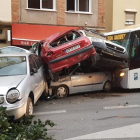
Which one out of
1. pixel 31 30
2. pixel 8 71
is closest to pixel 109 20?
pixel 31 30

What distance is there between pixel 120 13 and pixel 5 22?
382 inches

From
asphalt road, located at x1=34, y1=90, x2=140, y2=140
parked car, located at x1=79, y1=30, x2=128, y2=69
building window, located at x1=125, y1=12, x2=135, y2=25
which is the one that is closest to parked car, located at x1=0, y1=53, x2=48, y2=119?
asphalt road, located at x1=34, y1=90, x2=140, y2=140

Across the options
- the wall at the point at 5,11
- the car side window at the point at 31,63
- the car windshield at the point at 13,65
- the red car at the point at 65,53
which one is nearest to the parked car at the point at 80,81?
the red car at the point at 65,53

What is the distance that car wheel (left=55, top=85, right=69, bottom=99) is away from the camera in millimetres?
8867

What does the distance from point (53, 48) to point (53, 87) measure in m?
1.63

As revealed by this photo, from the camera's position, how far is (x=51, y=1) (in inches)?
678

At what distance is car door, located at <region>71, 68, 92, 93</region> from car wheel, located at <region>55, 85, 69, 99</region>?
301 millimetres

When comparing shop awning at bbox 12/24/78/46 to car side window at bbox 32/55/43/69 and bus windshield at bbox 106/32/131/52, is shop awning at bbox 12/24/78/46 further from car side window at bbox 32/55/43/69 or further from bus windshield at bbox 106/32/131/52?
car side window at bbox 32/55/43/69

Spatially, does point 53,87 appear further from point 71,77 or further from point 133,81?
point 133,81

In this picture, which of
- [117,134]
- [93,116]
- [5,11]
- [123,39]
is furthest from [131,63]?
[5,11]

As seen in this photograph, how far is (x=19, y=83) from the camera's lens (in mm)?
5551

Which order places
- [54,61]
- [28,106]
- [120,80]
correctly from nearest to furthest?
1. [28,106]
2. [54,61]
3. [120,80]

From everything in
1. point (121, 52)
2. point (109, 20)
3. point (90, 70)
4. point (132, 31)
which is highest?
point (109, 20)

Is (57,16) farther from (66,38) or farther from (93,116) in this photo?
(93,116)
